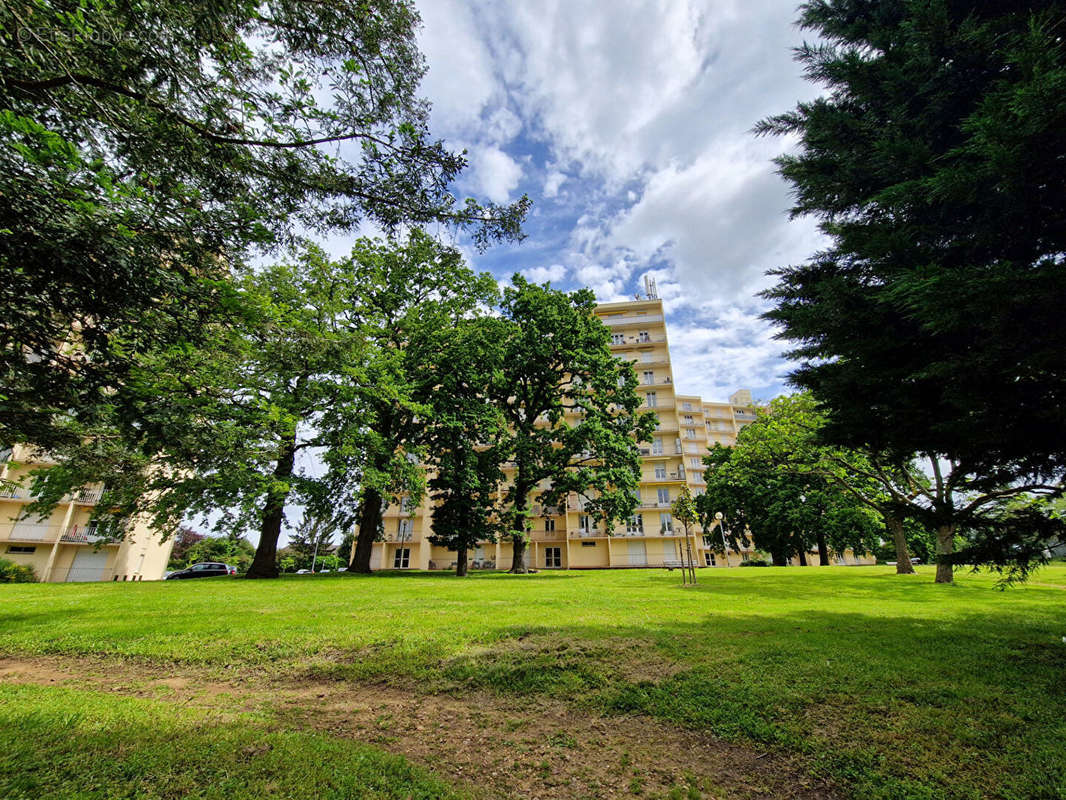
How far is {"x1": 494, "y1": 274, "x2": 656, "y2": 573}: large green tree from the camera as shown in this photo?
22797 mm

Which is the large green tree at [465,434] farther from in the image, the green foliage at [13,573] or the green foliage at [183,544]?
the green foliage at [183,544]

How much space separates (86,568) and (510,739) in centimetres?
4588

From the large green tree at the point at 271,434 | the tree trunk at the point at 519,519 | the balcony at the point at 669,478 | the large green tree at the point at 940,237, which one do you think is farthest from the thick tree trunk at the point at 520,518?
the balcony at the point at 669,478

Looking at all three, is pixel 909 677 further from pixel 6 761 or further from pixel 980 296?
pixel 6 761

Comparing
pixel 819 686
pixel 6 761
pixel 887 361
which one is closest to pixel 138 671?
pixel 6 761

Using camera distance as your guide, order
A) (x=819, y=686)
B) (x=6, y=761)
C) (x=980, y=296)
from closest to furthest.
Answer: (x=6, y=761)
(x=980, y=296)
(x=819, y=686)

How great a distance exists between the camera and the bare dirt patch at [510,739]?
3.25 m

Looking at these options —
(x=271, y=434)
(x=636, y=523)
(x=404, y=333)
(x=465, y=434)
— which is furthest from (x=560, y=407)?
(x=636, y=523)

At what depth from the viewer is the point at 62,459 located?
13.2 meters

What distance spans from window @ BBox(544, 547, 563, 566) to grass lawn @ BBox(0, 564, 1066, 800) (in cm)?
3509

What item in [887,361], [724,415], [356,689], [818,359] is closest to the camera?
[356,689]

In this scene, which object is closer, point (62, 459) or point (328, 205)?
point (328, 205)

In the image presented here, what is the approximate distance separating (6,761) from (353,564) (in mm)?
21498

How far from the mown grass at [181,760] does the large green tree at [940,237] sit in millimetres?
6238
